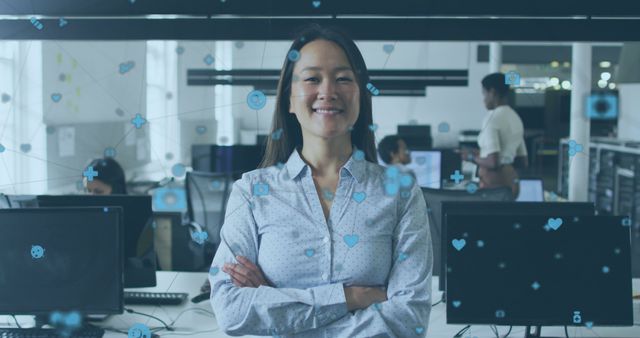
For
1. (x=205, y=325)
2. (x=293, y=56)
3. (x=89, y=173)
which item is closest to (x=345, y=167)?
(x=293, y=56)

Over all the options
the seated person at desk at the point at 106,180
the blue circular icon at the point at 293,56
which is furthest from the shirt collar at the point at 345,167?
the seated person at desk at the point at 106,180

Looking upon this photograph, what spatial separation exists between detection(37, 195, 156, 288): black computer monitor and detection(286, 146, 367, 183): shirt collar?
743 millimetres

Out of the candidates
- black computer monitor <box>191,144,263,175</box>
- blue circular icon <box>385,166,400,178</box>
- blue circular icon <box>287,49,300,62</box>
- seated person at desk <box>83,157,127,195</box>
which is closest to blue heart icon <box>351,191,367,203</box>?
blue circular icon <box>385,166,400,178</box>

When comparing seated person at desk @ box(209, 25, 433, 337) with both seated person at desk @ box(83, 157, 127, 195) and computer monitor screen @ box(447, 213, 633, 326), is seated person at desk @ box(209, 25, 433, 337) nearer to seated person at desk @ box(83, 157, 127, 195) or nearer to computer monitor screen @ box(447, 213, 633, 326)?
computer monitor screen @ box(447, 213, 633, 326)

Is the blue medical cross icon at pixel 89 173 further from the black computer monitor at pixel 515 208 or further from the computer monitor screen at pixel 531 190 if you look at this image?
the computer monitor screen at pixel 531 190

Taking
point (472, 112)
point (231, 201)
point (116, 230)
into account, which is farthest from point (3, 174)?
point (472, 112)

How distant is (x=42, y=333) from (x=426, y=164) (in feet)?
10.8

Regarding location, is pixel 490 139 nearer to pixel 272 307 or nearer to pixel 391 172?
pixel 391 172

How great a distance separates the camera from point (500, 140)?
3.43 m

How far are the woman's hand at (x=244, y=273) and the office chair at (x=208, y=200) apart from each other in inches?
95.7

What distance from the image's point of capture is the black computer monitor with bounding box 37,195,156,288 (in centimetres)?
223

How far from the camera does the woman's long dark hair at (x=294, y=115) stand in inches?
66.6

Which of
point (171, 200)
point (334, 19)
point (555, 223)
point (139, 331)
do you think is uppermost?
point (334, 19)

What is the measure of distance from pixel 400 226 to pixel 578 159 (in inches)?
156
